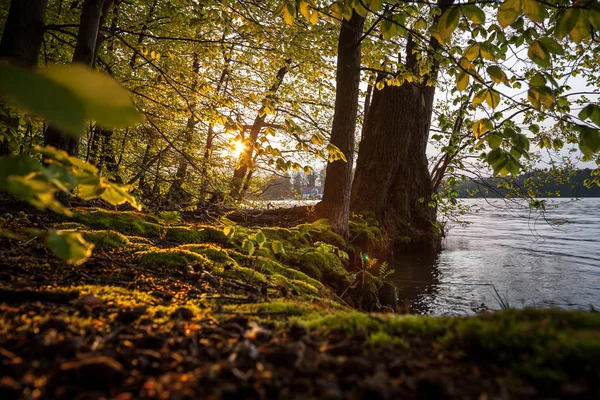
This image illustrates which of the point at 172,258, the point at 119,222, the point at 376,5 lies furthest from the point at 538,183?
the point at 119,222

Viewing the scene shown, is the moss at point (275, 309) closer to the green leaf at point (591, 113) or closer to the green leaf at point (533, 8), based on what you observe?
the green leaf at point (591, 113)

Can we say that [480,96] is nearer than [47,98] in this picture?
No

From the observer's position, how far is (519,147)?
199cm

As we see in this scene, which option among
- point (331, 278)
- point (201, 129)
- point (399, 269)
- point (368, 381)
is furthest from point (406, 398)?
point (201, 129)

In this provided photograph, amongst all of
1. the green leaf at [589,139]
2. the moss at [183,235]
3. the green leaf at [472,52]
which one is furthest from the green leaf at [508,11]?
the moss at [183,235]

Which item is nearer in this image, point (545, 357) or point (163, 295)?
point (545, 357)

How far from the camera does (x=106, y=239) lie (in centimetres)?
366

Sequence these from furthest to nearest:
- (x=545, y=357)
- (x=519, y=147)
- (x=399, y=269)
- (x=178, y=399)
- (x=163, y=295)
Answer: (x=399, y=269), (x=163, y=295), (x=519, y=147), (x=545, y=357), (x=178, y=399)

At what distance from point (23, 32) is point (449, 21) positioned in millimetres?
5623

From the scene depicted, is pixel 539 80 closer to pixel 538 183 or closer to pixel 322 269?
pixel 322 269

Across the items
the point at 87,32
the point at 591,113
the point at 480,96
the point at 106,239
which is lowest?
the point at 106,239

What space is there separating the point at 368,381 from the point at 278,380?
323 mm

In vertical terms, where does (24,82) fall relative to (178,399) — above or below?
above

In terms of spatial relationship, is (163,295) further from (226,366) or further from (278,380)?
(278,380)
